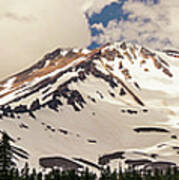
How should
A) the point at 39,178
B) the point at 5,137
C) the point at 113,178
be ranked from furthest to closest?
the point at 113,178
the point at 39,178
the point at 5,137

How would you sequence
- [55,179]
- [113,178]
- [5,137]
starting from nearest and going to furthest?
[5,137] → [55,179] → [113,178]

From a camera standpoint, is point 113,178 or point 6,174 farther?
point 113,178

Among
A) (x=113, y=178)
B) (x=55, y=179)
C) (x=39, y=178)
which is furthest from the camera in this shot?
(x=113, y=178)

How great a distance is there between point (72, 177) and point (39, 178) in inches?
877

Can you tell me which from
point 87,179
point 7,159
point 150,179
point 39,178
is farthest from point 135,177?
point 7,159

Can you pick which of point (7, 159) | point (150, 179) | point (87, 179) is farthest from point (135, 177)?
point (7, 159)

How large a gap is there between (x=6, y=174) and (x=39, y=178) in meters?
112

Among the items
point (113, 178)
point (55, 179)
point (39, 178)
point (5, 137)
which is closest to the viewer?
point (5, 137)

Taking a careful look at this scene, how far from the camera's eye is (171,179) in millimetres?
163875

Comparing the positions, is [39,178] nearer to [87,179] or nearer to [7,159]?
[87,179]

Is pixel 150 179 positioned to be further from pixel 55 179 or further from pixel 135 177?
pixel 55 179

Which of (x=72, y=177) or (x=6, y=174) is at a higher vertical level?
(x=72, y=177)

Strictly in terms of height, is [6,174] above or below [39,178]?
below

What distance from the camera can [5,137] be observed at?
134ft
